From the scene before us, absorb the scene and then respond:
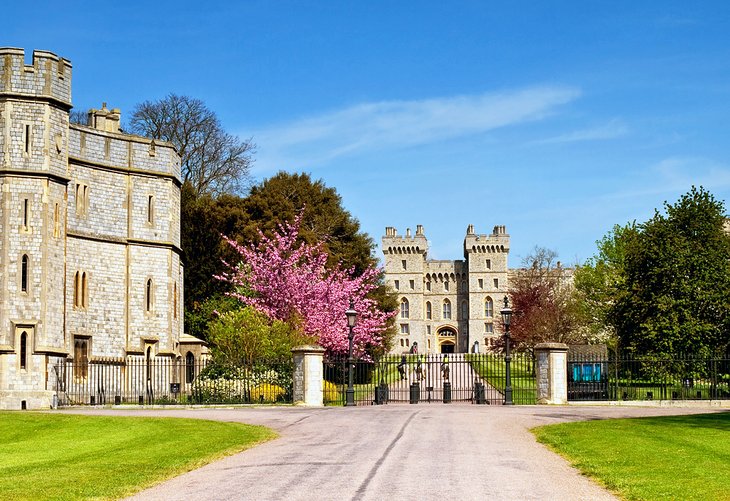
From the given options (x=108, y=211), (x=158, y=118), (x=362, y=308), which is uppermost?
(x=158, y=118)

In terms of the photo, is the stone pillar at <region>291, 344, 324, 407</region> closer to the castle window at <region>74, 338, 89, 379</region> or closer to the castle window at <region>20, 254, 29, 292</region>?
the castle window at <region>74, 338, 89, 379</region>

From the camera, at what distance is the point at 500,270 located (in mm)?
124812

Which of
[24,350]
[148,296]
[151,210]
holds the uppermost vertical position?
[151,210]

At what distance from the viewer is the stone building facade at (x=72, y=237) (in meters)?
34.3

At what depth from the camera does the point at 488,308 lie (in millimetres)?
124000

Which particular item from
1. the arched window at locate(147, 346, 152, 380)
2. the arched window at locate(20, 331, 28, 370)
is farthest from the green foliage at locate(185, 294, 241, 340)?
the arched window at locate(20, 331, 28, 370)

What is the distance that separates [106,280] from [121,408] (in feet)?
24.7

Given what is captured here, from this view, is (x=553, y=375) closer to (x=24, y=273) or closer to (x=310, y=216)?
(x=24, y=273)

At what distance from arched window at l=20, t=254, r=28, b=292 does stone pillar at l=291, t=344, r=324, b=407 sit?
9183 millimetres

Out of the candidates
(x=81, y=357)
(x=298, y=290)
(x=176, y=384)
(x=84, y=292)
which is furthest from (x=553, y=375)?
(x=84, y=292)

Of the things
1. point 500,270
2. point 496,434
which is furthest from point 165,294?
point 500,270

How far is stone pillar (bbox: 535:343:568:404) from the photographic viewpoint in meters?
33.6

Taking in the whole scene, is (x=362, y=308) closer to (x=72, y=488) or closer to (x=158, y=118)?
(x=158, y=118)

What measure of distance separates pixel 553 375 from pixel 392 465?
1870cm
